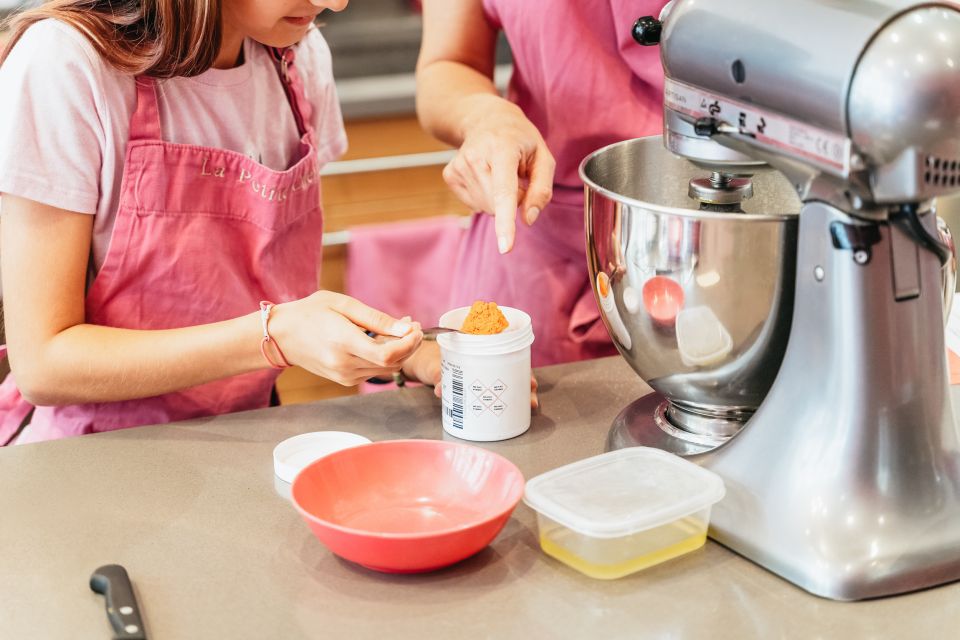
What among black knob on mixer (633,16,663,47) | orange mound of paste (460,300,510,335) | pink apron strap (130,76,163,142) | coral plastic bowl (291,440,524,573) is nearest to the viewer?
coral plastic bowl (291,440,524,573)

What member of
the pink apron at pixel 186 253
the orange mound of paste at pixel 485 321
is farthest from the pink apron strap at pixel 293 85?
the orange mound of paste at pixel 485 321

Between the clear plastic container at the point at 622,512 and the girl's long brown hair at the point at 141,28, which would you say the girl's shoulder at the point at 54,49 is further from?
the clear plastic container at the point at 622,512

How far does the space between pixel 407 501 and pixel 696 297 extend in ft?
0.99

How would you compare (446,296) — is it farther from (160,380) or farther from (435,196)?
(160,380)

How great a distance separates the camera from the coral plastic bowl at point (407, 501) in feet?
2.78

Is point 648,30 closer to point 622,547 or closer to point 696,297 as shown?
point 696,297

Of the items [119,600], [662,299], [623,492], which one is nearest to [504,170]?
[662,299]

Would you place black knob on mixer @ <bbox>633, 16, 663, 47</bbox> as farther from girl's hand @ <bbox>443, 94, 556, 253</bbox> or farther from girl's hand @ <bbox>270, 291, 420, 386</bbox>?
girl's hand @ <bbox>270, 291, 420, 386</bbox>

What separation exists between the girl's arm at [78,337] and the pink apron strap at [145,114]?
11 cm

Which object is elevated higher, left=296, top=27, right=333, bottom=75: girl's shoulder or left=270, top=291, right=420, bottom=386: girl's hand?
left=296, top=27, right=333, bottom=75: girl's shoulder

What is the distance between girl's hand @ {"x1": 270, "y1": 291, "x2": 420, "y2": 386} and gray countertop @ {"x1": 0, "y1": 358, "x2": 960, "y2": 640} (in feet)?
0.35

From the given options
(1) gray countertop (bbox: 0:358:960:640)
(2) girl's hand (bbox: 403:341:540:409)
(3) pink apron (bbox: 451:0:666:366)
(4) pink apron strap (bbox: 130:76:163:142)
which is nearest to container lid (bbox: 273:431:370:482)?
(1) gray countertop (bbox: 0:358:960:640)

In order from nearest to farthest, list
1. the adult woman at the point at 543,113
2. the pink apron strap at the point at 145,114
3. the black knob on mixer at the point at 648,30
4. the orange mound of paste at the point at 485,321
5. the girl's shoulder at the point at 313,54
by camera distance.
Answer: the black knob on mixer at the point at 648,30 → the orange mound of paste at the point at 485,321 → the pink apron strap at the point at 145,114 → the adult woman at the point at 543,113 → the girl's shoulder at the point at 313,54

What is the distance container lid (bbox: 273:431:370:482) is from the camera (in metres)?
1.03
